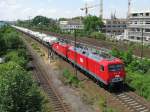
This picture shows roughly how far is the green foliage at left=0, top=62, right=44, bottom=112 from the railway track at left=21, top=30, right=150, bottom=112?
11858 millimetres

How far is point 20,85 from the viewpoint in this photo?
16219 millimetres

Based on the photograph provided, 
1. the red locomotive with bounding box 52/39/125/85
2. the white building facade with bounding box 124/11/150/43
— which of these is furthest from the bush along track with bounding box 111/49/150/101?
the white building facade with bounding box 124/11/150/43

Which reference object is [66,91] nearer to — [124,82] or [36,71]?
[124,82]

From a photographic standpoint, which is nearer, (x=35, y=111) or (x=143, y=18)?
(x=35, y=111)

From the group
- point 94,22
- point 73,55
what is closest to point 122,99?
point 73,55

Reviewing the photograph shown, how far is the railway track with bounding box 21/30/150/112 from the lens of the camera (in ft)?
85.9

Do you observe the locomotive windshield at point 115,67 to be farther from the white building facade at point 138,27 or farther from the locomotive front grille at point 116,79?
the white building facade at point 138,27

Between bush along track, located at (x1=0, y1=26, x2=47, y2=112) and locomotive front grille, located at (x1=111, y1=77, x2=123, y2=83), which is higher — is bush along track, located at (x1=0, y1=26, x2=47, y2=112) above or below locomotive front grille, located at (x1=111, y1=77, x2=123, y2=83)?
above

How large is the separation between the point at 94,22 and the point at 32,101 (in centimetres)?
12816

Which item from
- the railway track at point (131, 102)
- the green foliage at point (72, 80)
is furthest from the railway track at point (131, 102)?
the green foliage at point (72, 80)

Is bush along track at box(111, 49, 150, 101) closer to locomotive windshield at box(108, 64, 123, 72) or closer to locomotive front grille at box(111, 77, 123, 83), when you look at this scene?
locomotive front grille at box(111, 77, 123, 83)

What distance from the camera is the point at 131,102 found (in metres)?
28.1

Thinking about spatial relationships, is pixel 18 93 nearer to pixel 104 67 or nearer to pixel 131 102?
pixel 131 102

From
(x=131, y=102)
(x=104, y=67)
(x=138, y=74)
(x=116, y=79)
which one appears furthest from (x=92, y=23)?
(x=131, y=102)
